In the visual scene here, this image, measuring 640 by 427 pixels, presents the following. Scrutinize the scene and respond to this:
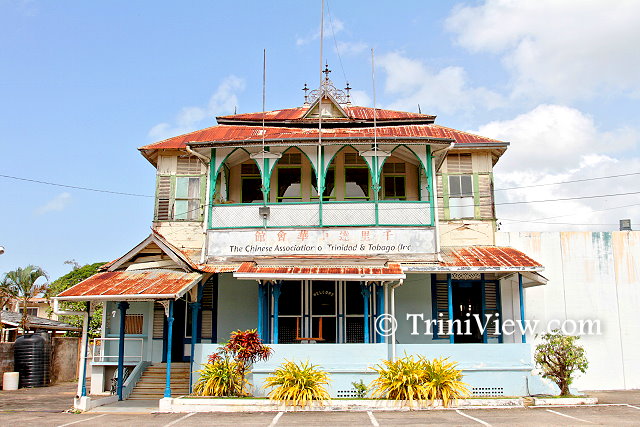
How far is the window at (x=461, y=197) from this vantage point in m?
19.4

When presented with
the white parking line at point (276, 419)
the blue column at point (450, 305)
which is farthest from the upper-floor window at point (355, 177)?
the white parking line at point (276, 419)

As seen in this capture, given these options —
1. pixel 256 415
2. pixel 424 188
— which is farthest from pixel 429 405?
pixel 424 188

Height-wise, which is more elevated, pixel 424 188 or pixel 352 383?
pixel 424 188

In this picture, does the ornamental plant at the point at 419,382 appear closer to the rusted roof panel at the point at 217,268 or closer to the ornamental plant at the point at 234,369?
the ornamental plant at the point at 234,369

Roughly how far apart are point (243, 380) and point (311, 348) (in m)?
1.83

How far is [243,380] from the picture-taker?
14906 millimetres

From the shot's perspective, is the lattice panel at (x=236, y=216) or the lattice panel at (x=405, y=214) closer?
the lattice panel at (x=405, y=214)

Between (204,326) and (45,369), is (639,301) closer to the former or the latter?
(204,326)

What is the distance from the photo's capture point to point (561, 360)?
48.0 ft

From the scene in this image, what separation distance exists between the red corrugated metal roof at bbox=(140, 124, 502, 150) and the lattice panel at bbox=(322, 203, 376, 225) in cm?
213

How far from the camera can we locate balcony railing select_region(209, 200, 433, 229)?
56.4ft

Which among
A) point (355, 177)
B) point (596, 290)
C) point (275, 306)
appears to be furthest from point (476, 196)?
point (275, 306)

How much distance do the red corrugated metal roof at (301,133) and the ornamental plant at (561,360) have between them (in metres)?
6.84

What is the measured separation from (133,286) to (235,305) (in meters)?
3.98
